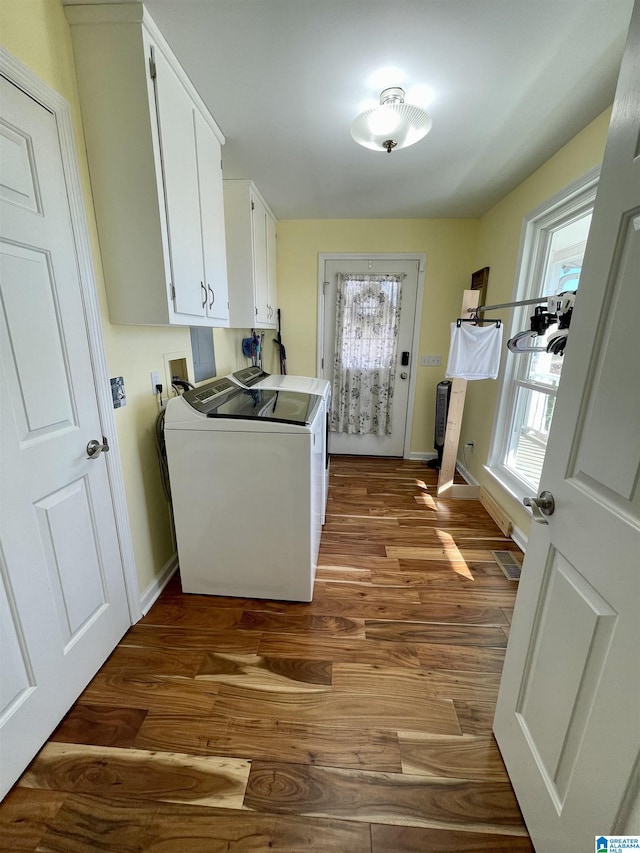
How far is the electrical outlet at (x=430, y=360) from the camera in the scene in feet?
11.2

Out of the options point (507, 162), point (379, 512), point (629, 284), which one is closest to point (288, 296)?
point (507, 162)

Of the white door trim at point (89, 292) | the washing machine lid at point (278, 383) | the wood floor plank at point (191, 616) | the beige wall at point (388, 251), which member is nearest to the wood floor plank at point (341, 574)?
the wood floor plank at point (191, 616)

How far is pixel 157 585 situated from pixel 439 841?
151 cm

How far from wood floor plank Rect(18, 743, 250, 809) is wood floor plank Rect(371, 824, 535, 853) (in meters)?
0.42

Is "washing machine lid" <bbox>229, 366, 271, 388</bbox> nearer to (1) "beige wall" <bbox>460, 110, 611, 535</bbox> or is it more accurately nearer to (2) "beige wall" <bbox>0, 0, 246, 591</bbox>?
(2) "beige wall" <bbox>0, 0, 246, 591</bbox>

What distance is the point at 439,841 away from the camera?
926mm

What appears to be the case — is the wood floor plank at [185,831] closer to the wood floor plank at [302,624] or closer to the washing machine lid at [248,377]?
the wood floor plank at [302,624]

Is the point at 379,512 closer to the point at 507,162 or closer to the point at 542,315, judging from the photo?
the point at 542,315

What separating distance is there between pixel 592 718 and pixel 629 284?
0.90 meters

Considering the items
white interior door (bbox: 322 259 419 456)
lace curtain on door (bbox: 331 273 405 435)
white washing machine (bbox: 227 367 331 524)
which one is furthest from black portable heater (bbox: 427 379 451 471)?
white washing machine (bbox: 227 367 331 524)

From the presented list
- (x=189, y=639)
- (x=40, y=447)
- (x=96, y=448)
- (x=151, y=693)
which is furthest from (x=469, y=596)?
(x=40, y=447)

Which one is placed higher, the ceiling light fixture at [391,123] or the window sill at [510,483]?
the ceiling light fixture at [391,123]

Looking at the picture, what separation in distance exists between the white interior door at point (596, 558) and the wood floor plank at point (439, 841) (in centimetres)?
8

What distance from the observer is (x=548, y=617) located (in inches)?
34.7
